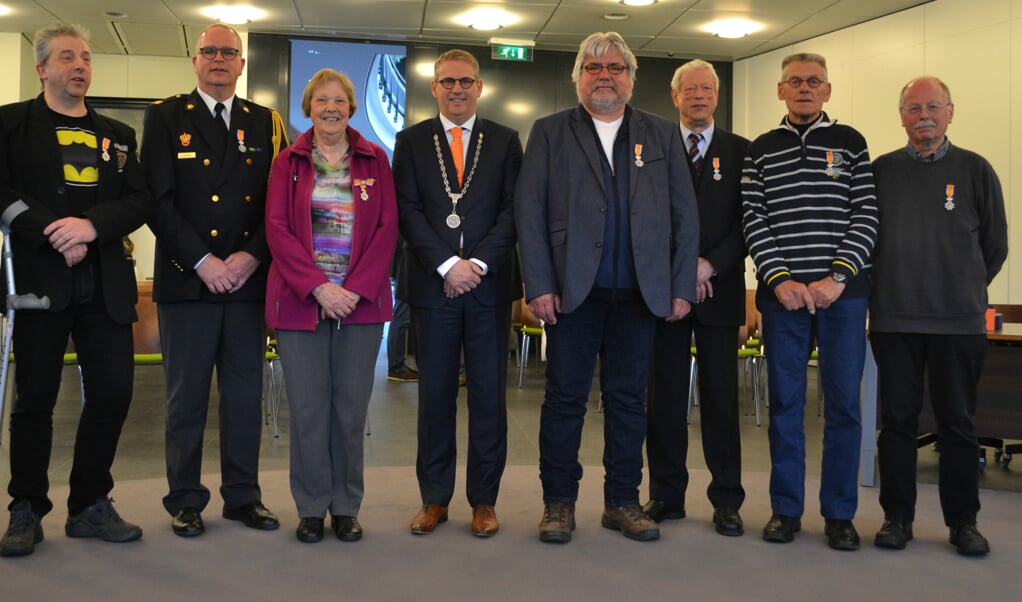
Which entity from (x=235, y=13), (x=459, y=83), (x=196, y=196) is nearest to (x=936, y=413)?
(x=459, y=83)

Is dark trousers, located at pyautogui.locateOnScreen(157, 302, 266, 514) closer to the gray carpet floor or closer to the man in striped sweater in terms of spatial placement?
the gray carpet floor

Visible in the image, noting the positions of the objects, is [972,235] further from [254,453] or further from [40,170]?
[40,170]

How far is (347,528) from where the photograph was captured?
3.39 metres

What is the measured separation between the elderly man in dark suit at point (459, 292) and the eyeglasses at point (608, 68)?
417 millimetres

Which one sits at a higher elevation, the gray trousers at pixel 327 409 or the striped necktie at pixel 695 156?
the striped necktie at pixel 695 156

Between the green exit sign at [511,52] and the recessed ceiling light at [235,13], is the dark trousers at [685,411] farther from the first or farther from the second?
the green exit sign at [511,52]

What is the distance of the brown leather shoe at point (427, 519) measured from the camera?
3438 millimetres

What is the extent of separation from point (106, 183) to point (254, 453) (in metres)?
1.11

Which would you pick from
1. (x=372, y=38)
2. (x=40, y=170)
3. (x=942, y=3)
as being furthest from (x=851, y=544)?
(x=372, y=38)

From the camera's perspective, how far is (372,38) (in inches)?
424

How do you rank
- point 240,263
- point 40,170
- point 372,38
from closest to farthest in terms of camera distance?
point 40,170, point 240,263, point 372,38

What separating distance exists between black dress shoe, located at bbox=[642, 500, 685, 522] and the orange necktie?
4.68 feet

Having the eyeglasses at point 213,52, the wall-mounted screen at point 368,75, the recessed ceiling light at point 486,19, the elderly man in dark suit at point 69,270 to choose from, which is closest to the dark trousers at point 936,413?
the eyeglasses at point 213,52

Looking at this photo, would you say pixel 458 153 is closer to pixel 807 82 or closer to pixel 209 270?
pixel 209 270
